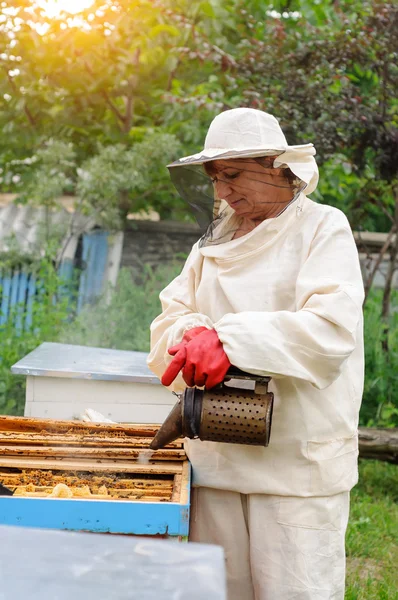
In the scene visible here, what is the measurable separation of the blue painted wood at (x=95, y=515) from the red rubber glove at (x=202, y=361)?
0.33m

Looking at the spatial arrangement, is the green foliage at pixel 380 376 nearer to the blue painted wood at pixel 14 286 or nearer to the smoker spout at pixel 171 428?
the blue painted wood at pixel 14 286

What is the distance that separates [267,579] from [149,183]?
5.65 metres

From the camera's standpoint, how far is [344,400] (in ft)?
7.17

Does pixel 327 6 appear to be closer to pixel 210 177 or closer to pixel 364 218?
pixel 364 218

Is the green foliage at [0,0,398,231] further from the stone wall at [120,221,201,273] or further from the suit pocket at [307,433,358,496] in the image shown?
the suit pocket at [307,433,358,496]

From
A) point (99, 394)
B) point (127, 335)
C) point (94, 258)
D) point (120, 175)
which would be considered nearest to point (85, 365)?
point (99, 394)

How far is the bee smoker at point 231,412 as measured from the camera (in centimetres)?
201

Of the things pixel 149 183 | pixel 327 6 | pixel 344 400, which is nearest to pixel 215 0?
pixel 327 6

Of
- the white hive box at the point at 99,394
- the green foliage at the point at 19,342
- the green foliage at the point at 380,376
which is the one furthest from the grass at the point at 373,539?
the green foliage at the point at 19,342

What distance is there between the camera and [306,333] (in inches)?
78.3

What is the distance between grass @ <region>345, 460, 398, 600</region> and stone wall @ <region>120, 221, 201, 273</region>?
10.5 feet

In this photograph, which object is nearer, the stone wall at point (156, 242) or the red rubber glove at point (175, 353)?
the red rubber glove at point (175, 353)

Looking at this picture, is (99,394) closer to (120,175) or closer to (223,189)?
(223,189)

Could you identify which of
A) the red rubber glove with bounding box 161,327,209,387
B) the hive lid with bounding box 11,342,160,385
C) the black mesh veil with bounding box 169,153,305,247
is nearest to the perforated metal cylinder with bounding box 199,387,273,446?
the red rubber glove with bounding box 161,327,209,387
